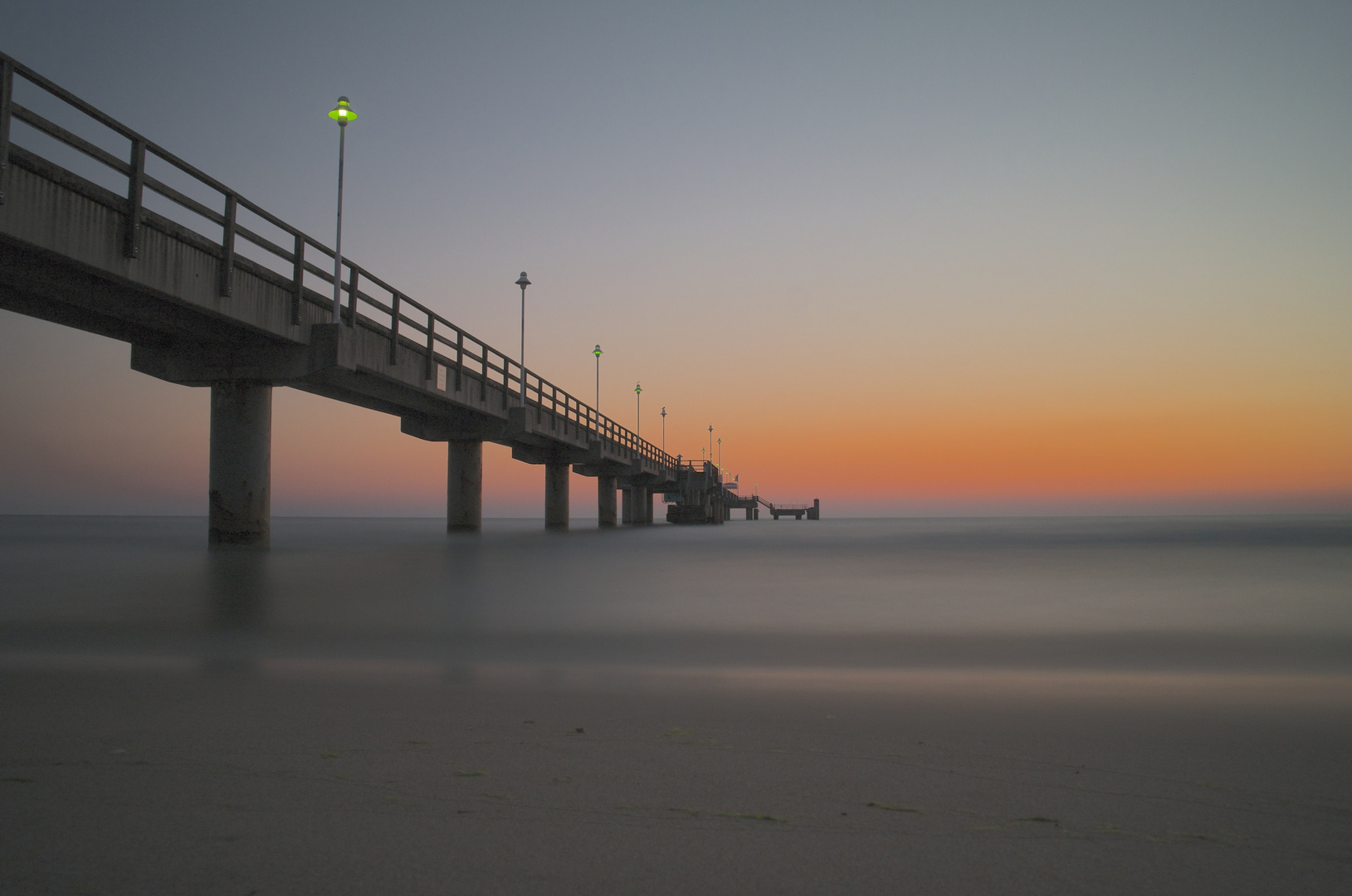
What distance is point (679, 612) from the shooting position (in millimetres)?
12383

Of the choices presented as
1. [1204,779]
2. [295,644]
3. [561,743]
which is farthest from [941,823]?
[295,644]

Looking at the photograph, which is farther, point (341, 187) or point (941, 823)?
point (341, 187)

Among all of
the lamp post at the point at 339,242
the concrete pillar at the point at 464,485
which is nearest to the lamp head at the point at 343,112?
the lamp post at the point at 339,242

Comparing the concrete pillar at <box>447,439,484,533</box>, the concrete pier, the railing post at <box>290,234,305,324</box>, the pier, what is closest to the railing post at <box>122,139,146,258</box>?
the pier

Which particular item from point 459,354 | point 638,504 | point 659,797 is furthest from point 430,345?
point 638,504

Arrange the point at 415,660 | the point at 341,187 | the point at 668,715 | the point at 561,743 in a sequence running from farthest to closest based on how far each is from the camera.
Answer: the point at 341,187, the point at 415,660, the point at 668,715, the point at 561,743

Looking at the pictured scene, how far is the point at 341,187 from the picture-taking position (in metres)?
25.1

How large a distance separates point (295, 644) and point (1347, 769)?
7889 mm

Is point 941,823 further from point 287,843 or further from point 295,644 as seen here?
point 295,644

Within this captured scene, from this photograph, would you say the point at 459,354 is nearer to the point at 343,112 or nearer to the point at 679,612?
the point at 343,112

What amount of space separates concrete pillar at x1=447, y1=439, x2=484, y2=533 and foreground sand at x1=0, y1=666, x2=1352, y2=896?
3653 cm

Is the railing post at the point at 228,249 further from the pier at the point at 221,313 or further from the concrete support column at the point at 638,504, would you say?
the concrete support column at the point at 638,504

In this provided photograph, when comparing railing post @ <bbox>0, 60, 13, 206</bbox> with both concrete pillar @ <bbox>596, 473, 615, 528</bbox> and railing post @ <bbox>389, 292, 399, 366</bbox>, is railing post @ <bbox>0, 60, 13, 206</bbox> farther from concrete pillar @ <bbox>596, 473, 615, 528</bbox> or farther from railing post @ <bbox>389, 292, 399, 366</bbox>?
concrete pillar @ <bbox>596, 473, 615, 528</bbox>

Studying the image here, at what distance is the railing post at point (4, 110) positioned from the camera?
11891mm
